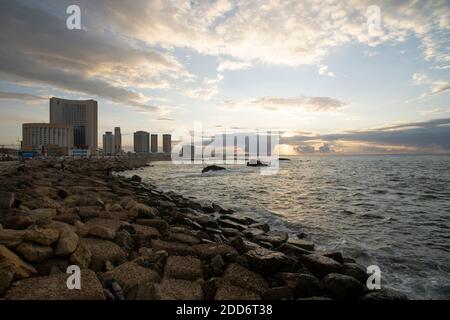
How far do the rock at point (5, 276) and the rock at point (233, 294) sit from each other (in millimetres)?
2969

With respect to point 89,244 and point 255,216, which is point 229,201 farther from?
point 89,244

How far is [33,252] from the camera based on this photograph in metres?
4.37

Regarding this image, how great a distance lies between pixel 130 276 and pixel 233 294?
1795 millimetres

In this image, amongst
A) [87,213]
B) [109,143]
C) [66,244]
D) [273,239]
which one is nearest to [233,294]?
[66,244]

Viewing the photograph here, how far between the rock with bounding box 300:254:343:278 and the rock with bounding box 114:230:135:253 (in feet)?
13.1

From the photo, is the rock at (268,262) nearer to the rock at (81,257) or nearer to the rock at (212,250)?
the rock at (212,250)

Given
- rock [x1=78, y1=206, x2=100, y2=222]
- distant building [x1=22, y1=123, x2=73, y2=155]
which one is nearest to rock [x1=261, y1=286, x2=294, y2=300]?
rock [x1=78, y1=206, x2=100, y2=222]

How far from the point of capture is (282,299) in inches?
168

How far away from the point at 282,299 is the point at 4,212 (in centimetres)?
639

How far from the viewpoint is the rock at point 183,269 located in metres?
4.80

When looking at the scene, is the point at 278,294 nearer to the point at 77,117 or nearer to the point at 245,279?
the point at 245,279

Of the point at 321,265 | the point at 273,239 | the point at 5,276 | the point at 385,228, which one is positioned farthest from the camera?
the point at 385,228

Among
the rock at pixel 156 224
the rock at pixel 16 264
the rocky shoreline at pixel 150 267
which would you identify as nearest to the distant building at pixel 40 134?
the rock at pixel 156 224
